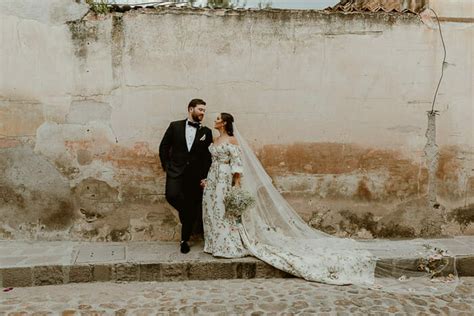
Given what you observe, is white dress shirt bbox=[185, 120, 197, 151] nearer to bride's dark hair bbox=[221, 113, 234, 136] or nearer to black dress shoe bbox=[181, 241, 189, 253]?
bride's dark hair bbox=[221, 113, 234, 136]

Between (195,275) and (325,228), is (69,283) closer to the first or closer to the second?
(195,275)

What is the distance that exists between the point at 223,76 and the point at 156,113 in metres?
0.97

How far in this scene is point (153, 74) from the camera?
6.38 metres

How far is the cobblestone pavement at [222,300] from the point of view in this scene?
15.8ft

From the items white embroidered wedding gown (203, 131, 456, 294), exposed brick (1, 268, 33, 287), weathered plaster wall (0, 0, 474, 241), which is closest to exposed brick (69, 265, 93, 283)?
exposed brick (1, 268, 33, 287)

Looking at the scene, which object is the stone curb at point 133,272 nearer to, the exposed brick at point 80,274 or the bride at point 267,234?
the exposed brick at point 80,274

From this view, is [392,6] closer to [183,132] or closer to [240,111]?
[240,111]

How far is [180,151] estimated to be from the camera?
6129mm

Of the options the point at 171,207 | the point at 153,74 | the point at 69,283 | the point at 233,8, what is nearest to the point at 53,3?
the point at 153,74

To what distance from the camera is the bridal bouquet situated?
5836 mm

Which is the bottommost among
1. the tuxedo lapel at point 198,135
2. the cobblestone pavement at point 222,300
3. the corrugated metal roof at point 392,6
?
the cobblestone pavement at point 222,300

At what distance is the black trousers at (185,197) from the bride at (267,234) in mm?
214

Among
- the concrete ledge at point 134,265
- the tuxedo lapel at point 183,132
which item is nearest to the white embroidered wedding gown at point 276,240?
the concrete ledge at point 134,265

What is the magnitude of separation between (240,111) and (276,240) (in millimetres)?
1696
